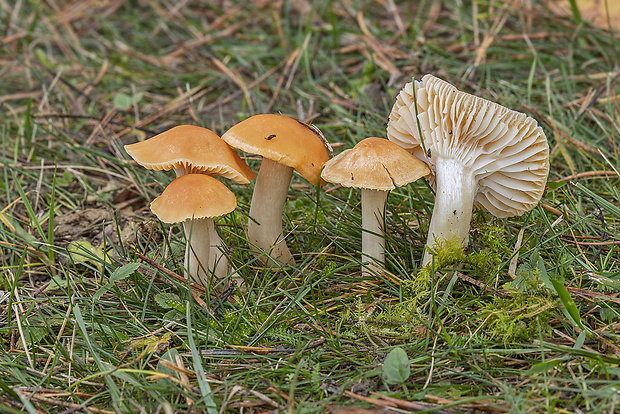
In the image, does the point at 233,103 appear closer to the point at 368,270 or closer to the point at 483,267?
the point at 368,270

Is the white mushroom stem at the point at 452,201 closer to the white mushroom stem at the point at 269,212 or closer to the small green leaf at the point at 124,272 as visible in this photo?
the white mushroom stem at the point at 269,212

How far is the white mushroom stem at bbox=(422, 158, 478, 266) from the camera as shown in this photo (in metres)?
2.75

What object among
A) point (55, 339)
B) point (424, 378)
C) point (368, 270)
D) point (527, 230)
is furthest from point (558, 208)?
point (55, 339)

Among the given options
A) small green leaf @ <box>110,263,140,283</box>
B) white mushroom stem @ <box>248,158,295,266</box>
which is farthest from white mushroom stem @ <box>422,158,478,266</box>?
small green leaf @ <box>110,263,140,283</box>

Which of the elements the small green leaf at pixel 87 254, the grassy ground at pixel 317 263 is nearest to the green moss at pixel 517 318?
the grassy ground at pixel 317 263

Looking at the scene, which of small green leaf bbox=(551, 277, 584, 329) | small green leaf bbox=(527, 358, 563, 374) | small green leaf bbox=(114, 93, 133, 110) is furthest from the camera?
small green leaf bbox=(114, 93, 133, 110)

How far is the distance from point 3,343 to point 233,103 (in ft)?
9.99

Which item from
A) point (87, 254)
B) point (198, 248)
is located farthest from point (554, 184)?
point (87, 254)

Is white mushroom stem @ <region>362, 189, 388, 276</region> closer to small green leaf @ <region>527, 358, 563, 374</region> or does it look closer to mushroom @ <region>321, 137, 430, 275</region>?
mushroom @ <region>321, 137, 430, 275</region>

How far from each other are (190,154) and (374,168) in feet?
2.92

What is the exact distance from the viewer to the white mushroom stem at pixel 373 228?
2.81 meters

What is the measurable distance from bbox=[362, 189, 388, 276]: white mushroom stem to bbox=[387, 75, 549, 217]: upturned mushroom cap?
1.13 ft

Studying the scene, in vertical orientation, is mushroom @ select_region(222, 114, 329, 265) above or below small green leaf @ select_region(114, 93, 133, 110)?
above

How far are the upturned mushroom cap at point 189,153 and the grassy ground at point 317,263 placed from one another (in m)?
0.56
